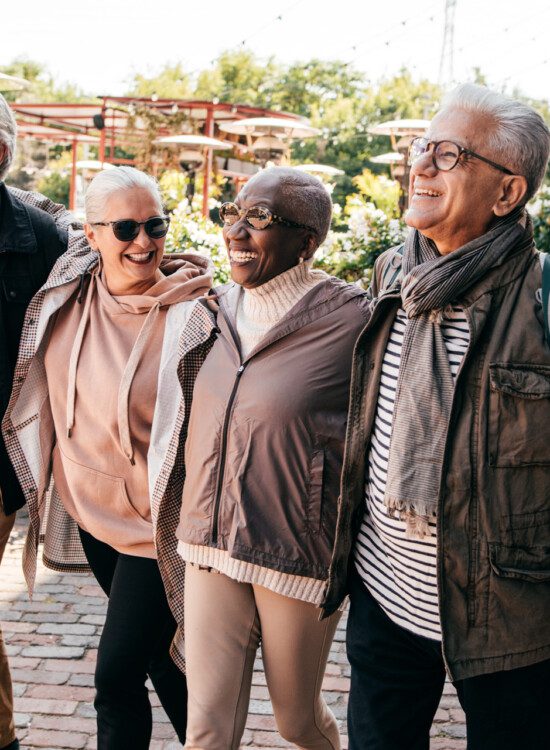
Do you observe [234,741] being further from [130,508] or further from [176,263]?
[176,263]

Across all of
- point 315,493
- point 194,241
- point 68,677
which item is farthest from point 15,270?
point 194,241

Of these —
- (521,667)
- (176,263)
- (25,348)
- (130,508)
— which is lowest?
(130,508)

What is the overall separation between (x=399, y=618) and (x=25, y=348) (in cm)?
166

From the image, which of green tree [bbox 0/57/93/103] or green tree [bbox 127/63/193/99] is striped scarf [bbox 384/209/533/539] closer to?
green tree [bbox 127/63/193/99]

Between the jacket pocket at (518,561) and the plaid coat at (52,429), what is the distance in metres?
1.16

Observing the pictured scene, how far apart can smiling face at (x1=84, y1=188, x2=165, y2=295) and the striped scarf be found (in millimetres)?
1194

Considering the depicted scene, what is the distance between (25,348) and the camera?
310 centimetres

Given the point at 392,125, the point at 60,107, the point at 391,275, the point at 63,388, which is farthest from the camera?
the point at 60,107

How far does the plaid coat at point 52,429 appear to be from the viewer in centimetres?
280

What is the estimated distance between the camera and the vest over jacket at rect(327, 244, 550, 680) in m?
1.95

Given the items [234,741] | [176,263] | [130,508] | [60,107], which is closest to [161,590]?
[130,508]

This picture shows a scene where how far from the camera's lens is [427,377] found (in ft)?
6.83

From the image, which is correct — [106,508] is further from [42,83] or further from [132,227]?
[42,83]

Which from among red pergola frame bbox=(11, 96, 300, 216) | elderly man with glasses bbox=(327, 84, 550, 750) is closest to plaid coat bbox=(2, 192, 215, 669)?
elderly man with glasses bbox=(327, 84, 550, 750)
